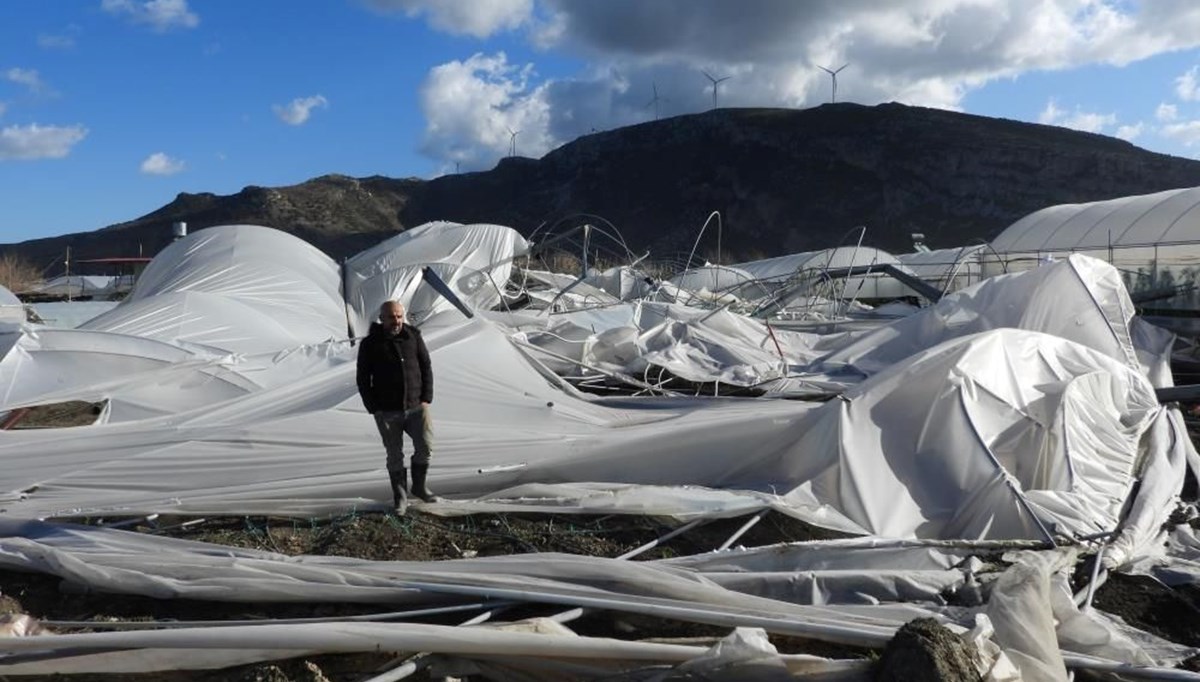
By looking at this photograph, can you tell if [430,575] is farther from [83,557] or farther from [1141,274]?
[1141,274]

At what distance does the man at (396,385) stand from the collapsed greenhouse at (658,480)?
0.41m

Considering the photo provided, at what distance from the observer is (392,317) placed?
21.6 ft

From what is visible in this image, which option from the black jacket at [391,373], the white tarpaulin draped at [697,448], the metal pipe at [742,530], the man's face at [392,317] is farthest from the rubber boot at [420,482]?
the metal pipe at [742,530]

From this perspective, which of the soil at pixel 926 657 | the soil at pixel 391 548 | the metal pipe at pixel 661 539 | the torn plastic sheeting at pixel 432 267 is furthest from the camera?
the torn plastic sheeting at pixel 432 267

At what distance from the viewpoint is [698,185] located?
81.0 meters

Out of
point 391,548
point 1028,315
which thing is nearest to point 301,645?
point 391,548

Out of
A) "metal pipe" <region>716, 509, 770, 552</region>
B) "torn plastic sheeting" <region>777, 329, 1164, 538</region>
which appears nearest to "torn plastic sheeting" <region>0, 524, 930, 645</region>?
"metal pipe" <region>716, 509, 770, 552</region>

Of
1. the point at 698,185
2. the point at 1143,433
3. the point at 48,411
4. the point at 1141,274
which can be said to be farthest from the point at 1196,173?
the point at 48,411

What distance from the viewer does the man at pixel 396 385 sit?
257 inches

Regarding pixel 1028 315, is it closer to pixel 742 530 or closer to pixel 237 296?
pixel 742 530

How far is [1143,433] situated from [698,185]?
73.1 m

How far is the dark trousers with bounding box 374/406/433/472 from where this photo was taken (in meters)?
6.55

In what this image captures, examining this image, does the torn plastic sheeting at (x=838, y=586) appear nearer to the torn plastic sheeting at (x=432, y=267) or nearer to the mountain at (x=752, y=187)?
the torn plastic sheeting at (x=432, y=267)

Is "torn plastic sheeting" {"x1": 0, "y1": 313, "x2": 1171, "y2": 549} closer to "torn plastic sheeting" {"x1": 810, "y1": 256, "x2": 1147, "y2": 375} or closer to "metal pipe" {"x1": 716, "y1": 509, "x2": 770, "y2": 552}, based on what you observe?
"metal pipe" {"x1": 716, "y1": 509, "x2": 770, "y2": 552}
